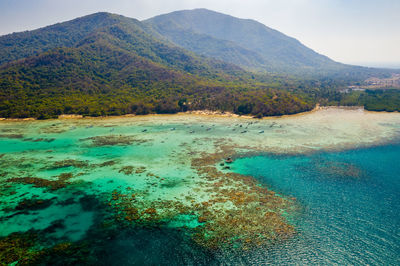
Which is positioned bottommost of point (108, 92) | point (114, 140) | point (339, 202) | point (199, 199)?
point (339, 202)

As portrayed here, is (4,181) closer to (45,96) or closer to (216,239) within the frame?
(216,239)

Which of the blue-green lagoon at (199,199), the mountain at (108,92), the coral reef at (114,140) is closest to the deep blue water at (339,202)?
the blue-green lagoon at (199,199)

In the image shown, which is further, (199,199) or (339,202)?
(199,199)

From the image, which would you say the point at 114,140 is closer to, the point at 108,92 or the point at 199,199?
the point at 199,199

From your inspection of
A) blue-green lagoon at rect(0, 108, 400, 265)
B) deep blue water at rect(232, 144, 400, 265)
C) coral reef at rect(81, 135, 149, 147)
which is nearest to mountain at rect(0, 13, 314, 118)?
coral reef at rect(81, 135, 149, 147)

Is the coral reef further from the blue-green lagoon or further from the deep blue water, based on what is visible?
the deep blue water

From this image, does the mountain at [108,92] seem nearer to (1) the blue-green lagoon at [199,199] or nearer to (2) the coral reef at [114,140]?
(2) the coral reef at [114,140]

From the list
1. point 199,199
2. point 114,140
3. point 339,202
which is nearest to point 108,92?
point 114,140
